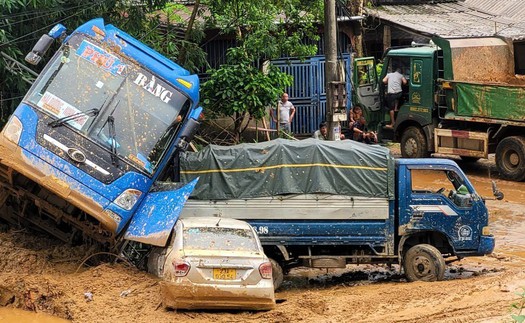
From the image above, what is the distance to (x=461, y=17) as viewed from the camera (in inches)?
1198

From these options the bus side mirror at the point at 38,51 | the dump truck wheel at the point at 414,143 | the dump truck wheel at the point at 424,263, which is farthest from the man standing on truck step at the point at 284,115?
the bus side mirror at the point at 38,51

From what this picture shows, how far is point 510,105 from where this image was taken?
21312 millimetres

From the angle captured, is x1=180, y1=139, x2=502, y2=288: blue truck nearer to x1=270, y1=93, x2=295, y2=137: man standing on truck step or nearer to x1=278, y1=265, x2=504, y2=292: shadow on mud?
x1=278, y1=265, x2=504, y2=292: shadow on mud

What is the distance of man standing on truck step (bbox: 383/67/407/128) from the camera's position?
77.5ft

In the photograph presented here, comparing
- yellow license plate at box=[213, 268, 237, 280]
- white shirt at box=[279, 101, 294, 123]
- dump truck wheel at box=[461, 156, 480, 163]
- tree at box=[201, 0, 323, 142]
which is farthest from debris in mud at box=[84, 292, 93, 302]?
dump truck wheel at box=[461, 156, 480, 163]

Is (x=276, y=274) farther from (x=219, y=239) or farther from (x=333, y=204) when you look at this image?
(x=219, y=239)

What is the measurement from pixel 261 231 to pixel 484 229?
337 cm

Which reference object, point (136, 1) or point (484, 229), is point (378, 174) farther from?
point (136, 1)

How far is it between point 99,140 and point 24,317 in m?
2.59

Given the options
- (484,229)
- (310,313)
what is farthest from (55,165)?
(484,229)

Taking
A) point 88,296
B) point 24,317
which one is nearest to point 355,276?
point 88,296

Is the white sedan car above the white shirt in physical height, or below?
below

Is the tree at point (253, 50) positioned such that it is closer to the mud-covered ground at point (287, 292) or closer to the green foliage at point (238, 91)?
the green foliage at point (238, 91)

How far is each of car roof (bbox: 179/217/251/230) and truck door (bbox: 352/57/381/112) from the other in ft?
40.7
